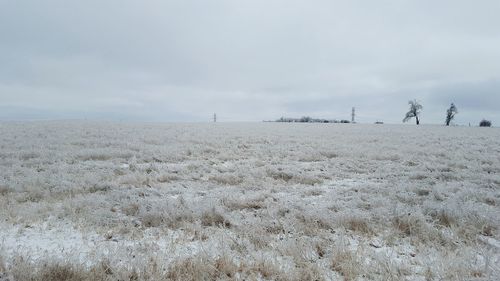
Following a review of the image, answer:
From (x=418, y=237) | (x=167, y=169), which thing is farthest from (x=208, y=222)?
(x=167, y=169)

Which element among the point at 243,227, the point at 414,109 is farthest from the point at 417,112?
the point at 243,227

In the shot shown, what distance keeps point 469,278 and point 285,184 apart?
576cm

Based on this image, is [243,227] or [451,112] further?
[451,112]

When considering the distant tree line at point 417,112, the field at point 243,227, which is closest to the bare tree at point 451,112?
the distant tree line at point 417,112

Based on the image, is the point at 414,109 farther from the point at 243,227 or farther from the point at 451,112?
the point at 243,227

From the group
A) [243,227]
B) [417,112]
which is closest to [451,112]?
[417,112]

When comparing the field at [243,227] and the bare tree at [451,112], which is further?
the bare tree at [451,112]

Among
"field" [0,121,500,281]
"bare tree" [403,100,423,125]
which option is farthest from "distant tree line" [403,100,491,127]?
"field" [0,121,500,281]

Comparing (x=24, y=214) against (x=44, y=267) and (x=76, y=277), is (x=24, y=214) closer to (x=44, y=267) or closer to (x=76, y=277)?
(x=44, y=267)

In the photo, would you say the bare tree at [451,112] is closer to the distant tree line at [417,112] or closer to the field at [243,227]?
the distant tree line at [417,112]

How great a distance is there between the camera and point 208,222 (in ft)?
18.9

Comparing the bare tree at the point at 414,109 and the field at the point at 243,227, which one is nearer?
the field at the point at 243,227

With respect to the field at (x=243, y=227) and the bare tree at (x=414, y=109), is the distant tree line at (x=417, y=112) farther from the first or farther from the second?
the field at (x=243, y=227)

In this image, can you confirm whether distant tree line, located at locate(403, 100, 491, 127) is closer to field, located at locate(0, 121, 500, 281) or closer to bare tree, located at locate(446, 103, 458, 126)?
bare tree, located at locate(446, 103, 458, 126)
